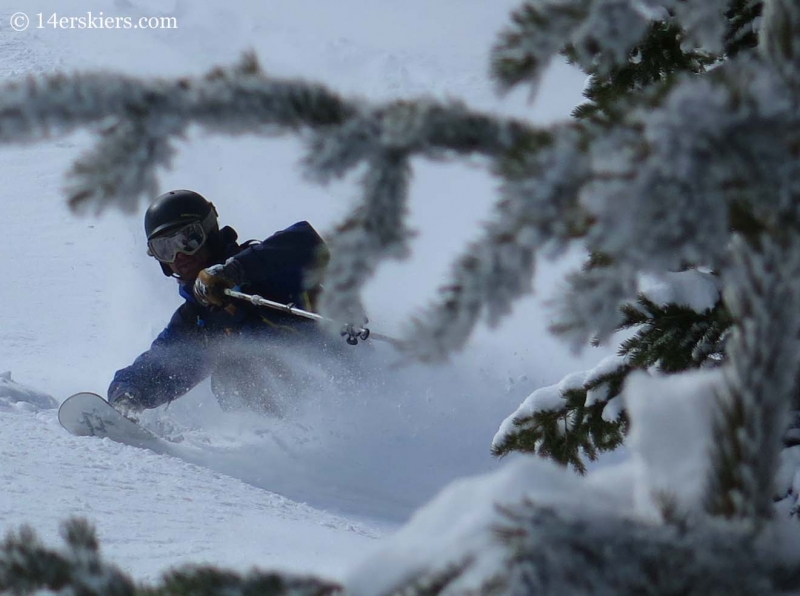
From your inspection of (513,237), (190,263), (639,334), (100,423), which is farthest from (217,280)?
(513,237)

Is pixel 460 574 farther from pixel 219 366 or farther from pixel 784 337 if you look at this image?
pixel 219 366

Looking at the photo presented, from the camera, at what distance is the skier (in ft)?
27.0

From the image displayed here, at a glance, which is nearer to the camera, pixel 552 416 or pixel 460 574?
pixel 460 574

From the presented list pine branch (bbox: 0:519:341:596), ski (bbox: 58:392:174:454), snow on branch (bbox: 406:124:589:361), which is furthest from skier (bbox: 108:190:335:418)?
snow on branch (bbox: 406:124:589:361)

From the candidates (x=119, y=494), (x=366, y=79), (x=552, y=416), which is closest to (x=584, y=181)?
(x=552, y=416)

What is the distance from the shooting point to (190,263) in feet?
Result: 27.9

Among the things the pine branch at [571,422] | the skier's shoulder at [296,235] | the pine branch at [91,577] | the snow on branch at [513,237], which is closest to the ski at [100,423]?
the skier's shoulder at [296,235]

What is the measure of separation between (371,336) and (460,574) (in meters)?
7.38

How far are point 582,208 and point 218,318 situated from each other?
8.15m

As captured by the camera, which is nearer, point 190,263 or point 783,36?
point 783,36

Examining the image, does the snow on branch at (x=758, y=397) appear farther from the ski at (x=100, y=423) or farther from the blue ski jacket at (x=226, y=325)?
the blue ski jacket at (x=226, y=325)

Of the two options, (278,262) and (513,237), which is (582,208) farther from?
(278,262)

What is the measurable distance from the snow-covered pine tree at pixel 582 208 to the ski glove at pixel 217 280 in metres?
7.16

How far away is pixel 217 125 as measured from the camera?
94cm
